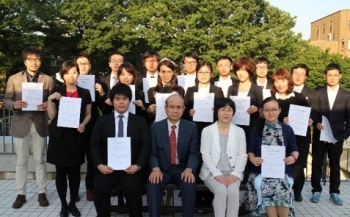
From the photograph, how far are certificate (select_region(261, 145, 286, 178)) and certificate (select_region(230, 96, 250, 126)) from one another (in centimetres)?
65

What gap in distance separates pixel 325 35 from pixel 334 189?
6123cm

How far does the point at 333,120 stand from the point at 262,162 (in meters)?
1.64

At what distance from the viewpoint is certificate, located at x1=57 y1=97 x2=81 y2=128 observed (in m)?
4.79

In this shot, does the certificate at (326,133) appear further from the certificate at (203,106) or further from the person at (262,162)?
the certificate at (203,106)

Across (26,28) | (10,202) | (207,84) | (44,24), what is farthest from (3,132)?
(44,24)

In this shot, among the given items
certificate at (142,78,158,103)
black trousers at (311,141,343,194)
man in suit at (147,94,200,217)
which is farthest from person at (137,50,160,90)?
black trousers at (311,141,343,194)

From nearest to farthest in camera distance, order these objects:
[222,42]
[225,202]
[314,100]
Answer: [225,202] → [314,100] → [222,42]

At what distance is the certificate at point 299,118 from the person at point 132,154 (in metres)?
1.94

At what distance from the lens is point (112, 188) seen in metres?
4.52

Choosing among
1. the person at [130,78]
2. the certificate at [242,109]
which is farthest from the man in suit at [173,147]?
the certificate at [242,109]

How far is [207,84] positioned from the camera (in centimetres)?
527

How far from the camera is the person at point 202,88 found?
5.18 metres

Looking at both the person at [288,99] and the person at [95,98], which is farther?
the person at [95,98]

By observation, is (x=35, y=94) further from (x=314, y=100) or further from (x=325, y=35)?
(x=325, y=35)
